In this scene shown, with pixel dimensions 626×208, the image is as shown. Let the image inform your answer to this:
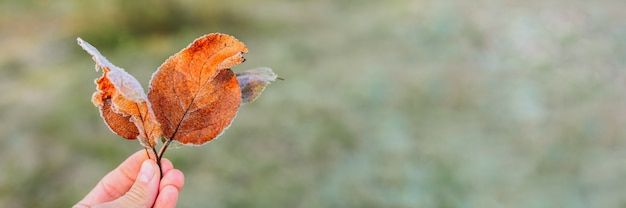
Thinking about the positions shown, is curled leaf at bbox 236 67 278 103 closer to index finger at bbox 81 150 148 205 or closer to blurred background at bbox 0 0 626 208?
index finger at bbox 81 150 148 205

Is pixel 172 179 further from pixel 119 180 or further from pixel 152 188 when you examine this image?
pixel 119 180

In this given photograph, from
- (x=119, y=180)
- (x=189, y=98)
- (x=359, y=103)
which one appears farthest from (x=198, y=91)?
(x=359, y=103)

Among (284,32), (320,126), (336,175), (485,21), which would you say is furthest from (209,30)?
(485,21)

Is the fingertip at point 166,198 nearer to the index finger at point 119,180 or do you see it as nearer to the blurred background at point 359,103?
the index finger at point 119,180

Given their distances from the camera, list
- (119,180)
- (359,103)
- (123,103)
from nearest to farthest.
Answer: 1. (123,103)
2. (119,180)
3. (359,103)

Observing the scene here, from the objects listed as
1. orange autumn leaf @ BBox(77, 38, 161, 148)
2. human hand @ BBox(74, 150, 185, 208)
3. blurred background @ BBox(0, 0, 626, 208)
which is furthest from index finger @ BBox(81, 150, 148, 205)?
blurred background @ BBox(0, 0, 626, 208)

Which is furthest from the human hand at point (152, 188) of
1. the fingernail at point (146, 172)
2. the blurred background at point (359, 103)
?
the blurred background at point (359, 103)
